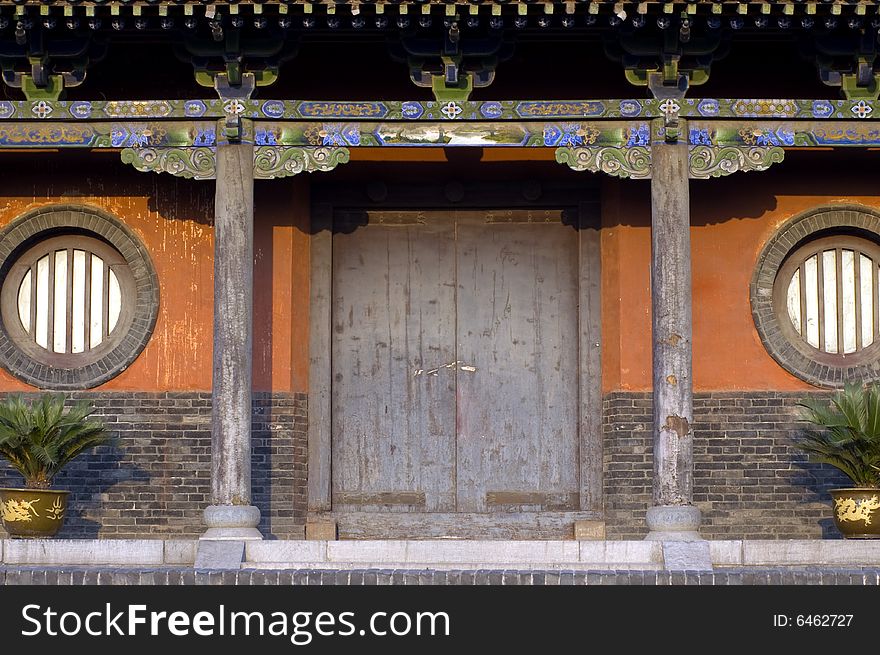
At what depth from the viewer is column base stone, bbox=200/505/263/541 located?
1284 cm

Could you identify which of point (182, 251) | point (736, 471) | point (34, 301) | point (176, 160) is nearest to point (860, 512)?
point (736, 471)

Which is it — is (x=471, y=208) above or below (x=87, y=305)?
above

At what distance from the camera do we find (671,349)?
13.2 meters

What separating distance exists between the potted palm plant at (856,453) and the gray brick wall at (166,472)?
13.6ft

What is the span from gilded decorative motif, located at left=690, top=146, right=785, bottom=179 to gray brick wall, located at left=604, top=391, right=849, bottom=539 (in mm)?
2108

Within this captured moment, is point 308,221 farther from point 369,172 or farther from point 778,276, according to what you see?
point 778,276

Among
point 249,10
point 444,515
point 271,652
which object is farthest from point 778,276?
point 271,652

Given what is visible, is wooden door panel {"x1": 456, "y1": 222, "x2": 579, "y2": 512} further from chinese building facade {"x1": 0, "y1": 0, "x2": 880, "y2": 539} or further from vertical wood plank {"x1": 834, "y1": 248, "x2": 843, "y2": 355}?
vertical wood plank {"x1": 834, "y1": 248, "x2": 843, "y2": 355}

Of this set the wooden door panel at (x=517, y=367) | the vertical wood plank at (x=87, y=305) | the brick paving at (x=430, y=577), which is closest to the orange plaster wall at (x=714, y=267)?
the wooden door panel at (x=517, y=367)

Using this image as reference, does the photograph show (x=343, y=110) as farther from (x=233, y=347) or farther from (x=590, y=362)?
(x=590, y=362)

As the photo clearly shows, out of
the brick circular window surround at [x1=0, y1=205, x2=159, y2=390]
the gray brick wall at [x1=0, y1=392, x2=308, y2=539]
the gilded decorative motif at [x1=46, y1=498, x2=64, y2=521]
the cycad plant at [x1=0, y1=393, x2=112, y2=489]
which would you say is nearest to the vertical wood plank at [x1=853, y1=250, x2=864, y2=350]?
the gray brick wall at [x1=0, y1=392, x2=308, y2=539]

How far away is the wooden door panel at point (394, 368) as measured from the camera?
15.1 metres

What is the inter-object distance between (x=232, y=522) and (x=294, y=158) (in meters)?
2.66

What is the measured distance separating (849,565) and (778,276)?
335 cm
